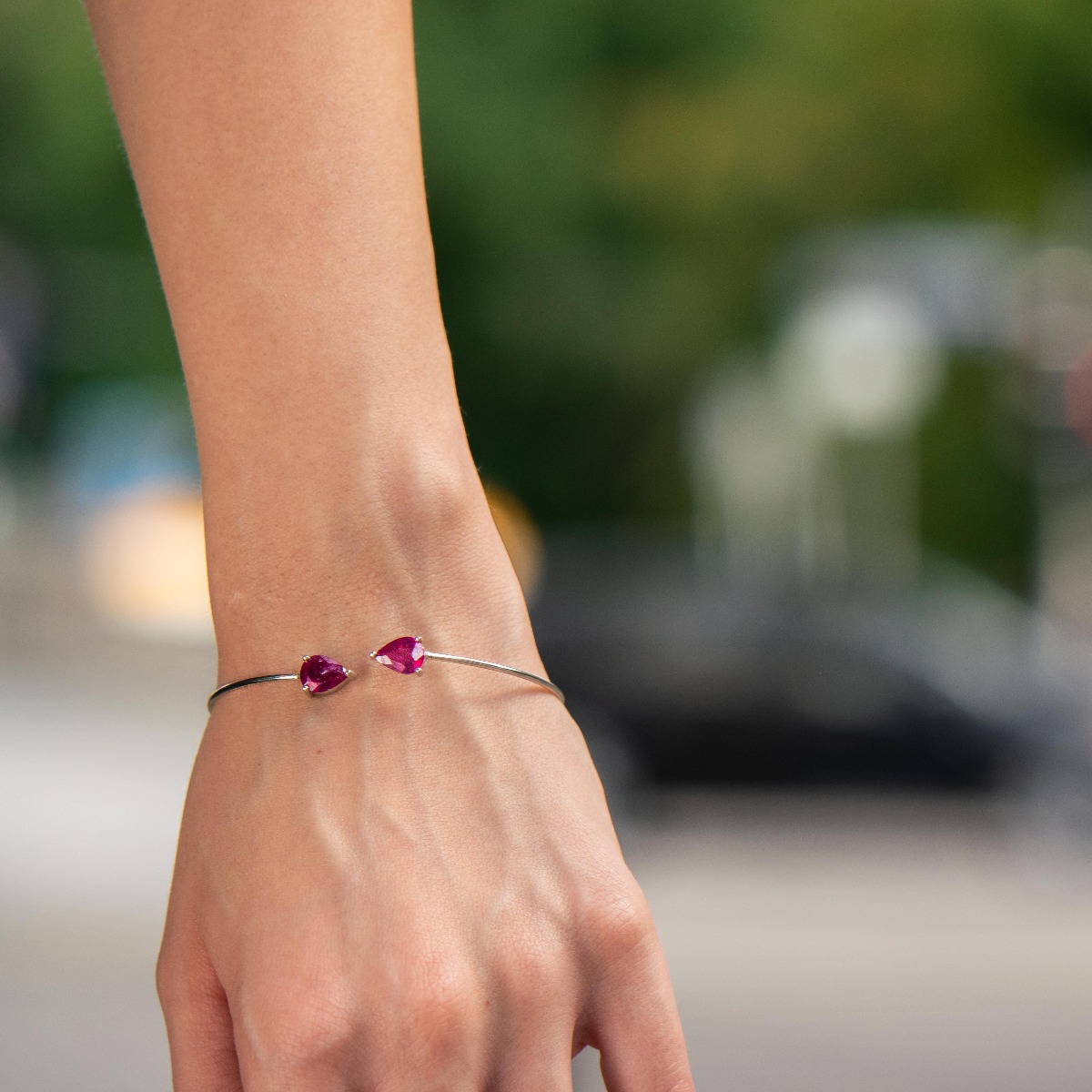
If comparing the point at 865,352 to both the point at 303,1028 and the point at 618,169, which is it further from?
the point at 303,1028

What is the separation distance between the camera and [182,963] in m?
0.91

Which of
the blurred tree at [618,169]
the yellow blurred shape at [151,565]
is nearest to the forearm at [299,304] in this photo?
the yellow blurred shape at [151,565]

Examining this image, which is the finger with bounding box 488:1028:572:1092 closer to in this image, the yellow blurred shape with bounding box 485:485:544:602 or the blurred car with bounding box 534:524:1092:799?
the blurred car with bounding box 534:524:1092:799

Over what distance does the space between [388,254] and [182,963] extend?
46 cm

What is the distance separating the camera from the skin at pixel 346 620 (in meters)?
0.86

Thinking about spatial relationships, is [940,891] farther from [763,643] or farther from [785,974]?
[763,643]

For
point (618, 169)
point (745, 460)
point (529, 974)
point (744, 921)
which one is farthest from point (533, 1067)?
point (745, 460)

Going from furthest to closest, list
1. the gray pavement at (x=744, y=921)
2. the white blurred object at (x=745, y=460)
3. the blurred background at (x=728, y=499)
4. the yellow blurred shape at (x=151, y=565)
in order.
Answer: the white blurred object at (x=745, y=460) < the yellow blurred shape at (x=151, y=565) < the blurred background at (x=728, y=499) < the gray pavement at (x=744, y=921)

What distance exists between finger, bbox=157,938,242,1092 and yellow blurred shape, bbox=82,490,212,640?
1057 centimetres

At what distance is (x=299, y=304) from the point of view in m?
0.94

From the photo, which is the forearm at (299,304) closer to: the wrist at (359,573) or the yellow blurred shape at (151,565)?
the wrist at (359,573)

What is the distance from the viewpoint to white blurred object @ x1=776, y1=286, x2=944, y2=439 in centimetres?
1302

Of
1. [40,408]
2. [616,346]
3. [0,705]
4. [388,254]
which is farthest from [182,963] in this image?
[40,408]

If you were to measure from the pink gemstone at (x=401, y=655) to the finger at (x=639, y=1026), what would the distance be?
0.72ft
